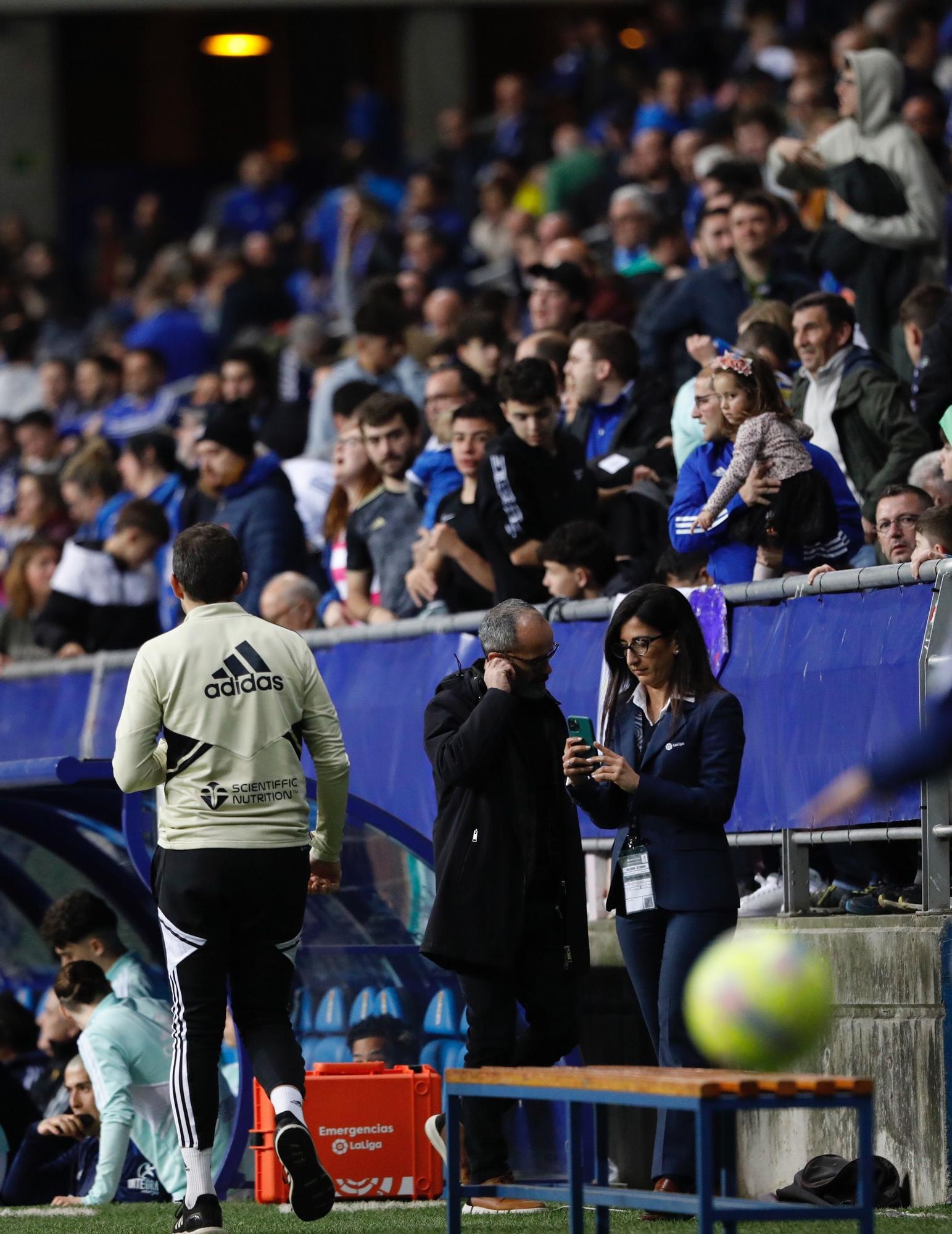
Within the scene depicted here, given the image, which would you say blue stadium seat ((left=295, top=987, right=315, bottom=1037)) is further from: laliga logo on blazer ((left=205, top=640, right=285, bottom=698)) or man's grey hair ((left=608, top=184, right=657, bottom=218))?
man's grey hair ((left=608, top=184, right=657, bottom=218))

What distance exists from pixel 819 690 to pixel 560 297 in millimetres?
4754

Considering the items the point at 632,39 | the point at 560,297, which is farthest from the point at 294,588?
the point at 632,39

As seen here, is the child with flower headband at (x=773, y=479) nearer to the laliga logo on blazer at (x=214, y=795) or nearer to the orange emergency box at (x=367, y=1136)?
the orange emergency box at (x=367, y=1136)

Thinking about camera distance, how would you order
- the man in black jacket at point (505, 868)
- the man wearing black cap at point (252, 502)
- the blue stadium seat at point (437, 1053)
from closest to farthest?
the man in black jacket at point (505, 868)
the blue stadium seat at point (437, 1053)
the man wearing black cap at point (252, 502)

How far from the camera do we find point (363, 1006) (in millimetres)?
10156

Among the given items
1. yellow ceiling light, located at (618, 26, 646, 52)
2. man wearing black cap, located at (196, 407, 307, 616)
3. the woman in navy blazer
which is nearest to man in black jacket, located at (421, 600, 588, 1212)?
the woman in navy blazer

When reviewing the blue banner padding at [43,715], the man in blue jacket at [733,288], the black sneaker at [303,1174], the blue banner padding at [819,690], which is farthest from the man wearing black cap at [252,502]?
the black sneaker at [303,1174]

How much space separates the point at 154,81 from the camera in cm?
3472

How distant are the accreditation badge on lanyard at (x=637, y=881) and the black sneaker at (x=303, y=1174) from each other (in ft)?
4.84

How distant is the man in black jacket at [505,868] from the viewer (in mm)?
8148

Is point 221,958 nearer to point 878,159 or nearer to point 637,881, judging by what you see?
point 637,881

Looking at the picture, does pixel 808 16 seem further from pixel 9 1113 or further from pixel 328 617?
pixel 9 1113

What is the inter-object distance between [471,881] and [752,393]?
2.61 metres

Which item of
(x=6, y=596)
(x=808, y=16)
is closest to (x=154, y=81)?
(x=808, y=16)
